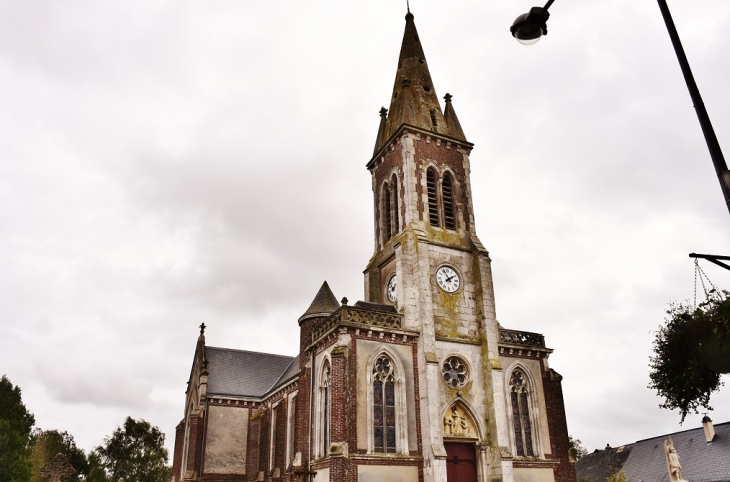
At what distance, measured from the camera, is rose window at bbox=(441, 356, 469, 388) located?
26375 millimetres

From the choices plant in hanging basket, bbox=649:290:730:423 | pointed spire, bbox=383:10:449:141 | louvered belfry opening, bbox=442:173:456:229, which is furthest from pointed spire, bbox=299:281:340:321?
plant in hanging basket, bbox=649:290:730:423

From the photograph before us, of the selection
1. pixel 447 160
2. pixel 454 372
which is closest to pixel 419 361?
pixel 454 372

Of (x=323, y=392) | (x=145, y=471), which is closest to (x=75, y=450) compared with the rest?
(x=145, y=471)

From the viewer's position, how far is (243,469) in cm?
3731

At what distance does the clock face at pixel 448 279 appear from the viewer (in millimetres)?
28266

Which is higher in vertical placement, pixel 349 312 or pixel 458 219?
pixel 458 219

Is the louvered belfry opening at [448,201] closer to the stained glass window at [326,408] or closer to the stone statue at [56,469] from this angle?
the stained glass window at [326,408]

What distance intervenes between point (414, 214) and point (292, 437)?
1456cm

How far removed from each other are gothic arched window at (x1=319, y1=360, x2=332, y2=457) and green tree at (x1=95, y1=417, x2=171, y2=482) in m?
41.8

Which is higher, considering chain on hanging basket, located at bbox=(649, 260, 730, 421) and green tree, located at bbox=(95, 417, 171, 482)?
green tree, located at bbox=(95, 417, 171, 482)

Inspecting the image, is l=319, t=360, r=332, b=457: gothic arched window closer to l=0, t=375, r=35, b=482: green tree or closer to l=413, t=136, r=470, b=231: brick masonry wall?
l=413, t=136, r=470, b=231: brick masonry wall

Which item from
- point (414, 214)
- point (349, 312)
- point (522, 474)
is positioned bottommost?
point (522, 474)

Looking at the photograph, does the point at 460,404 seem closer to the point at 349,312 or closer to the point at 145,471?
the point at 349,312

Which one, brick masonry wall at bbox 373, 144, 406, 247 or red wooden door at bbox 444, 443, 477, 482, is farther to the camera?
brick masonry wall at bbox 373, 144, 406, 247
